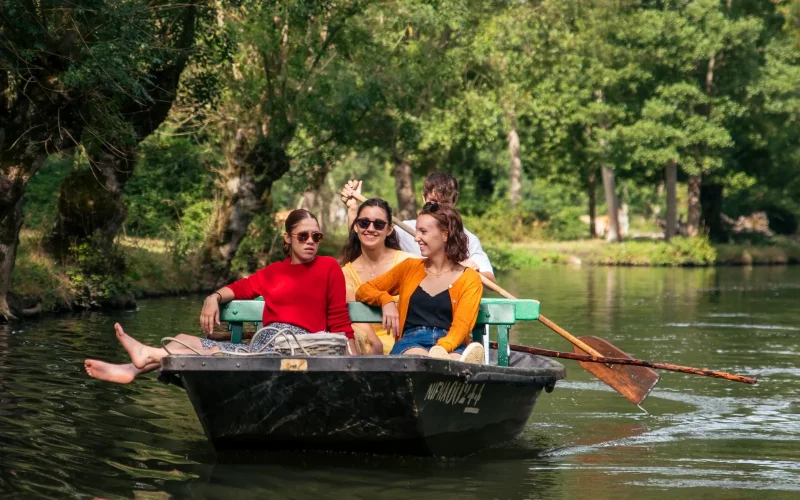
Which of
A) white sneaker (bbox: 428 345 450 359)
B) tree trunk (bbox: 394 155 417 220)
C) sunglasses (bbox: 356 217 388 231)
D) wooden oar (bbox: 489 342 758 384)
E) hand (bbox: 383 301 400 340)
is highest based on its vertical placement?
tree trunk (bbox: 394 155 417 220)

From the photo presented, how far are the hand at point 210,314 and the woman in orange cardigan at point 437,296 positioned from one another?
3.49 ft

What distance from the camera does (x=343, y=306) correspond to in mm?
7969

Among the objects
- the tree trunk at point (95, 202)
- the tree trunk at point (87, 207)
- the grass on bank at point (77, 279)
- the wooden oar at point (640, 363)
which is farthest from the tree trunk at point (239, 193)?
the wooden oar at point (640, 363)

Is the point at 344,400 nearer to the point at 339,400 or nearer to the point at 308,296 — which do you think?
the point at 339,400

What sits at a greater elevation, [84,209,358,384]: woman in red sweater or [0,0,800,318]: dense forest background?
[0,0,800,318]: dense forest background

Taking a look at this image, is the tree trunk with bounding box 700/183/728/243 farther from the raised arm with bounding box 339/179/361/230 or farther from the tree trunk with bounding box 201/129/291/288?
the raised arm with bounding box 339/179/361/230

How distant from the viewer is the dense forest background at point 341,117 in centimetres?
1475

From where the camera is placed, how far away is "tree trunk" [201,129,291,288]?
24.2 metres

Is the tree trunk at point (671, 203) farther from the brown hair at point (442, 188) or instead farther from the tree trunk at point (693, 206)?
the brown hair at point (442, 188)

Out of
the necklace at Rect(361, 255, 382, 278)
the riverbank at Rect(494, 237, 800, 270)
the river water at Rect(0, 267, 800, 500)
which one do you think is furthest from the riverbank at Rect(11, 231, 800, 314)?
the necklace at Rect(361, 255, 382, 278)

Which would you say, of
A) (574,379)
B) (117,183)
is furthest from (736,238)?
(574,379)

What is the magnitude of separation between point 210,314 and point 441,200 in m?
1.91

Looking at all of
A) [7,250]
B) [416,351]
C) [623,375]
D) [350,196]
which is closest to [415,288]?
[416,351]

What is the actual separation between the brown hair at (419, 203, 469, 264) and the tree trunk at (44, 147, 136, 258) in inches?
461
